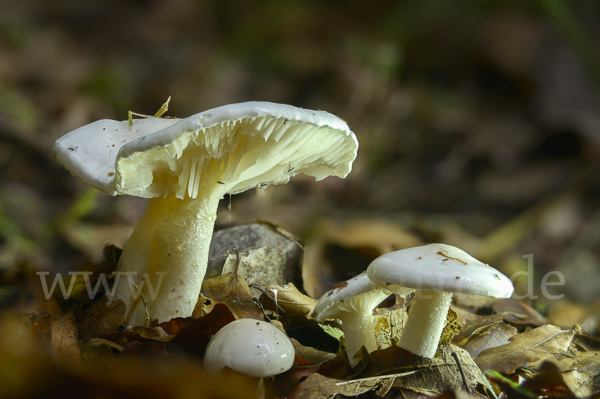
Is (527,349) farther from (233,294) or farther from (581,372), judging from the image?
A: (233,294)

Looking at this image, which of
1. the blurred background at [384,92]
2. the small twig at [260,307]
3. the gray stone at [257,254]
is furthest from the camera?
the blurred background at [384,92]

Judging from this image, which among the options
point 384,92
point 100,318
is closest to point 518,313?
point 100,318

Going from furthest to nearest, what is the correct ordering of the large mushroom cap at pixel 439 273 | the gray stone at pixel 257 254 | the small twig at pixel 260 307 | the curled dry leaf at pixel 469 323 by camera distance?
the gray stone at pixel 257 254
the curled dry leaf at pixel 469 323
the small twig at pixel 260 307
the large mushroom cap at pixel 439 273

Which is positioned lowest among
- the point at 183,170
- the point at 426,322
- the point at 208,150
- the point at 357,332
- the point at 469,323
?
the point at 469,323

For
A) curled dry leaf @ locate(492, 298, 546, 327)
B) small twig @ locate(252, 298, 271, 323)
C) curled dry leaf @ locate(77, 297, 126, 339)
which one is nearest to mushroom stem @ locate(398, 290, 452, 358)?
small twig @ locate(252, 298, 271, 323)

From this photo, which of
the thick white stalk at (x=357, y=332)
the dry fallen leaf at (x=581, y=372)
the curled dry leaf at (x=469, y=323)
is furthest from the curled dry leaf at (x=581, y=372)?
the thick white stalk at (x=357, y=332)

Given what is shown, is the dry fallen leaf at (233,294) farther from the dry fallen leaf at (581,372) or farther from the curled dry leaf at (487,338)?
the dry fallen leaf at (581,372)

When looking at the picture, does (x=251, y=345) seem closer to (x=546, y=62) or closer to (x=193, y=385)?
(x=193, y=385)
